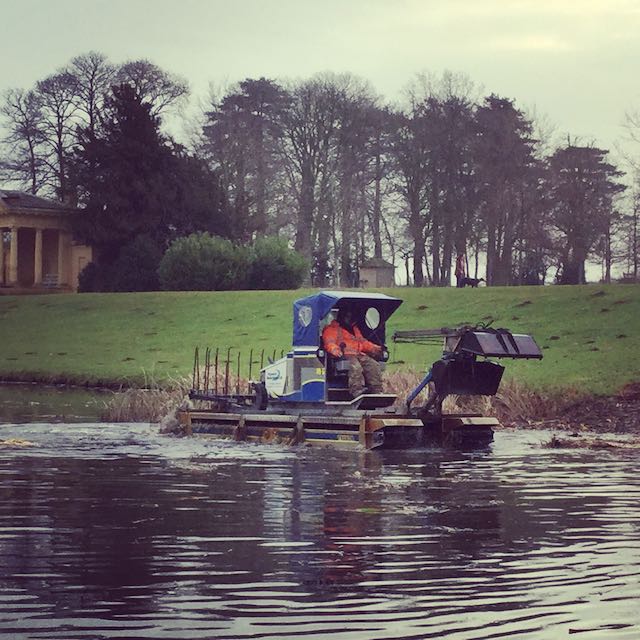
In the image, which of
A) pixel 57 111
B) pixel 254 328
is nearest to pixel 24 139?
pixel 57 111

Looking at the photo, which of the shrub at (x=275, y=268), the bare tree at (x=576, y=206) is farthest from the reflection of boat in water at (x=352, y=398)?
the bare tree at (x=576, y=206)

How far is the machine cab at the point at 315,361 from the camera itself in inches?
1075

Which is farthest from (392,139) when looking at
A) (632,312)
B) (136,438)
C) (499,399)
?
(136,438)

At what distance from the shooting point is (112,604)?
10648 mm

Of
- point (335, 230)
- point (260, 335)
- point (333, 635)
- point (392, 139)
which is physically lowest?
point (333, 635)

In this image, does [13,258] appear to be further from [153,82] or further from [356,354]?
[356,354]

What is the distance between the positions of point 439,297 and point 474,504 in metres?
37.8

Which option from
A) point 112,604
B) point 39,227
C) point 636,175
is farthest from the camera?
point 39,227

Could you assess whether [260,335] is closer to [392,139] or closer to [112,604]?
[392,139]

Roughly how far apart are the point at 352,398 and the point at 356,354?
81cm

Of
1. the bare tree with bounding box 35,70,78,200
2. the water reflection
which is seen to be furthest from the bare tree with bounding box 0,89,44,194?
the water reflection

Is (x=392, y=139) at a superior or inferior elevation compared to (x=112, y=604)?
superior

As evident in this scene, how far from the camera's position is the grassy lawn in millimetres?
40531

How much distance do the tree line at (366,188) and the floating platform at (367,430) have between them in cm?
4602
